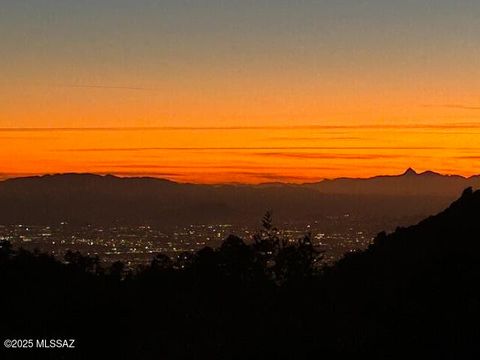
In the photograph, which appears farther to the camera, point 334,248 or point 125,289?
point 334,248

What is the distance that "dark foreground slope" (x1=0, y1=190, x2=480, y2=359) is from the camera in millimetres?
23875

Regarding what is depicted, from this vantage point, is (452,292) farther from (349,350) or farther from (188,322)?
(188,322)

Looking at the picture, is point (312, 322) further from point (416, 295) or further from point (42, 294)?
point (42, 294)

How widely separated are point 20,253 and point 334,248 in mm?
93623

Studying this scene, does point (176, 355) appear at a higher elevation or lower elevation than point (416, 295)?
lower

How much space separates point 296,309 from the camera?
1109 inches

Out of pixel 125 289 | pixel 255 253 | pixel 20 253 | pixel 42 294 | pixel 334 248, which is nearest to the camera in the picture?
pixel 42 294

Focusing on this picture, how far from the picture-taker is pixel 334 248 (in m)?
140

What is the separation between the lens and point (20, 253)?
50.8m

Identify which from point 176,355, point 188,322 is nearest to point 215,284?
point 188,322

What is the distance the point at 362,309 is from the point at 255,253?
108 feet

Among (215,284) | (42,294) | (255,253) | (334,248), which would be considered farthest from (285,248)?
(334,248)

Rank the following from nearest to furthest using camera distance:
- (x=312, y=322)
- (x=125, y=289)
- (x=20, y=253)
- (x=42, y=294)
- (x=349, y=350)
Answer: (x=349, y=350) < (x=312, y=322) < (x=42, y=294) < (x=125, y=289) < (x=20, y=253)

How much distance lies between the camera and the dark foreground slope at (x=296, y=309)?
23.9 meters
